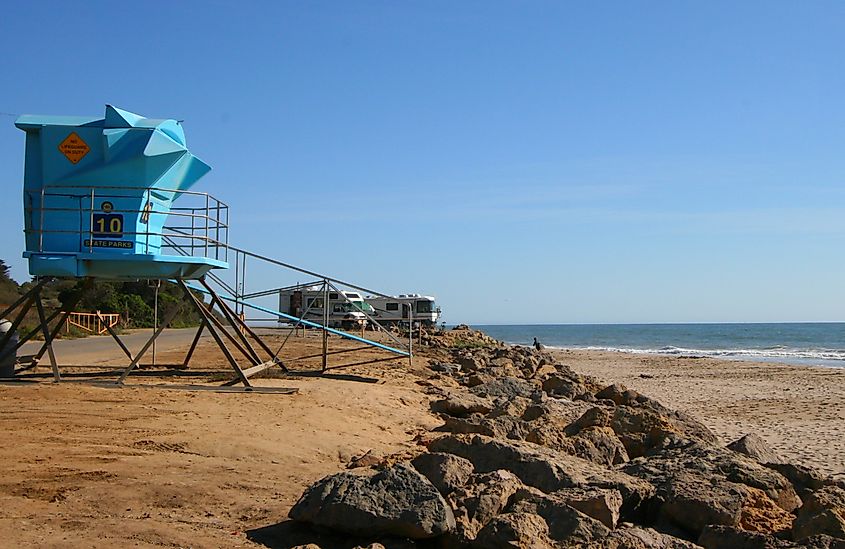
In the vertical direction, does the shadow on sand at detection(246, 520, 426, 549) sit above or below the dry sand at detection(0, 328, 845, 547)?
below

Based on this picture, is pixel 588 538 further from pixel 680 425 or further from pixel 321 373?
pixel 321 373

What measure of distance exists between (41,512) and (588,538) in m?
4.37

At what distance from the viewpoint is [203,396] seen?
42.0ft

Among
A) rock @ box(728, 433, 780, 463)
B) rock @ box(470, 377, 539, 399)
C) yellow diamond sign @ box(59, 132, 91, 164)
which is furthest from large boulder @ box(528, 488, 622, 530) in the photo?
yellow diamond sign @ box(59, 132, 91, 164)

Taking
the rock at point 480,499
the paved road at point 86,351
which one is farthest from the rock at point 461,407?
the paved road at point 86,351

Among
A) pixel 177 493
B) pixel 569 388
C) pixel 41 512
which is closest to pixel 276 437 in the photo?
pixel 177 493

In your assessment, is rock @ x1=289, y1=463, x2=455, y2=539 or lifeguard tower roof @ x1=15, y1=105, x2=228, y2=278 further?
lifeguard tower roof @ x1=15, y1=105, x2=228, y2=278

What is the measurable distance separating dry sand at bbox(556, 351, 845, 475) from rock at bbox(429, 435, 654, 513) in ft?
21.0

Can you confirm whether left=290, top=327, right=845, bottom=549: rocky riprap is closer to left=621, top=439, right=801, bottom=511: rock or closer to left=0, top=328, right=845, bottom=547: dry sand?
left=621, top=439, right=801, bottom=511: rock

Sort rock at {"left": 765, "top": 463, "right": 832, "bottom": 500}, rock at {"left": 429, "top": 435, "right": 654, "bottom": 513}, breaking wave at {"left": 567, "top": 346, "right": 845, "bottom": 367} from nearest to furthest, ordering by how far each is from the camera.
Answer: rock at {"left": 429, "top": 435, "right": 654, "bottom": 513} → rock at {"left": 765, "top": 463, "right": 832, "bottom": 500} → breaking wave at {"left": 567, "top": 346, "right": 845, "bottom": 367}

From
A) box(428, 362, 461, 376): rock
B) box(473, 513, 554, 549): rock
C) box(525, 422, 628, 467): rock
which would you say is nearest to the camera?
box(473, 513, 554, 549): rock

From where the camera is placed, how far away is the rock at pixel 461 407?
43.0 ft

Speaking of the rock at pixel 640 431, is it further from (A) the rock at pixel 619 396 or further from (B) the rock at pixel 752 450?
(A) the rock at pixel 619 396

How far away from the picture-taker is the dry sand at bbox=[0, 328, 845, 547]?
6.70 metres
